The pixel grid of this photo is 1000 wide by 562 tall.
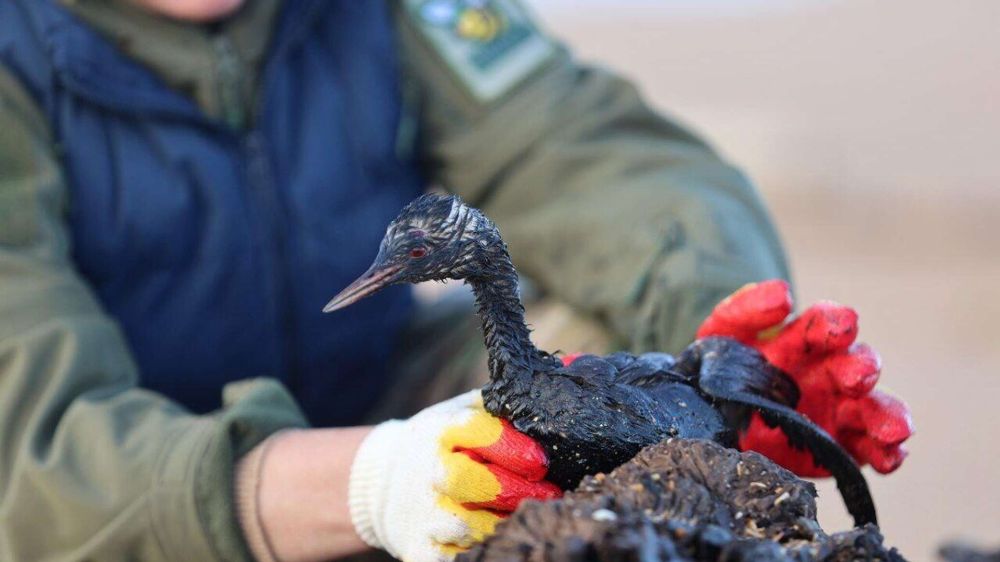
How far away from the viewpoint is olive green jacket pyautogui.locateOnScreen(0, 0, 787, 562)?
1.65 metres

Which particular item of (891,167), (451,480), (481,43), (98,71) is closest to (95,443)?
(451,480)

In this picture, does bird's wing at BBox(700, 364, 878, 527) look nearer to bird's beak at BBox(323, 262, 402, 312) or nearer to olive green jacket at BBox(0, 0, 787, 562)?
bird's beak at BBox(323, 262, 402, 312)

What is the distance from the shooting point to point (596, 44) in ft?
32.1

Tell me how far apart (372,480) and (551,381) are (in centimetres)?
32

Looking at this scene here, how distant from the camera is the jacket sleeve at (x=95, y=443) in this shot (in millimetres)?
1631

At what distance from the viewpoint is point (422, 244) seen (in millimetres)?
1310

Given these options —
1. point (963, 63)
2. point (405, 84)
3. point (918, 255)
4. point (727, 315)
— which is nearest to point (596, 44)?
point (963, 63)

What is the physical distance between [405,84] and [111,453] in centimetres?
107

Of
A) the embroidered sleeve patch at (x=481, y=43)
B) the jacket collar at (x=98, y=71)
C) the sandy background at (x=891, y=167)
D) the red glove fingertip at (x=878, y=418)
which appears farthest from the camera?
the sandy background at (x=891, y=167)

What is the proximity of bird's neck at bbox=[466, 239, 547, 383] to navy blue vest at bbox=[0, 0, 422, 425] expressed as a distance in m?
0.93

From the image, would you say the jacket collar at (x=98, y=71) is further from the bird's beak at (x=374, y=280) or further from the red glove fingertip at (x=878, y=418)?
the red glove fingertip at (x=878, y=418)

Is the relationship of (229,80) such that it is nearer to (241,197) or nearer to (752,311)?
(241,197)

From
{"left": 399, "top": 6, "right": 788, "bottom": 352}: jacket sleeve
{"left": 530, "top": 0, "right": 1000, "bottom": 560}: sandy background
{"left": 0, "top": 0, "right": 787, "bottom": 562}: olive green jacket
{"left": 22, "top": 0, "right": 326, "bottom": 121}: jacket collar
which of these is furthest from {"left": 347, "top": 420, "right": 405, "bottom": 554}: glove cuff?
{"left": 530, "top": 0, "right": 1000, "bottom": 560}: sandy background

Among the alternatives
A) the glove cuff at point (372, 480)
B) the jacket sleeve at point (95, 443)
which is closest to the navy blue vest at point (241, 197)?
the jacket sleeve at point (95, 443)
